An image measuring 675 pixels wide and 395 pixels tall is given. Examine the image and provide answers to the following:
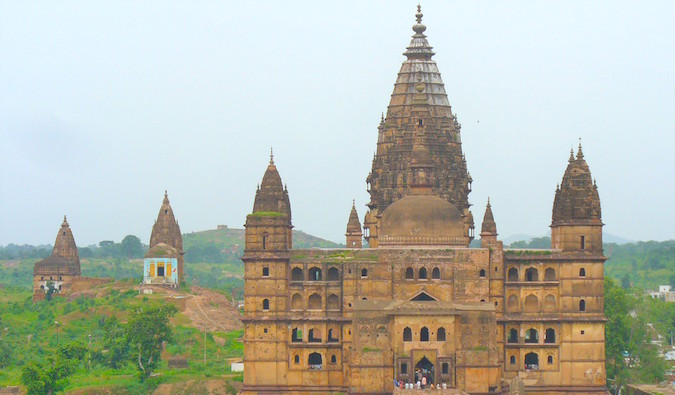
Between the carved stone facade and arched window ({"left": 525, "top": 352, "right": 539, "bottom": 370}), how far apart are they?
1879 inches

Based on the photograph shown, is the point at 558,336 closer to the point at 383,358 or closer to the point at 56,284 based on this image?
the point at 383,358

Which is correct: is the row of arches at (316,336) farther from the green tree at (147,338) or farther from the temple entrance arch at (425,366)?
the green tree at (147,338)

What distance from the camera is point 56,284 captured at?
114 m

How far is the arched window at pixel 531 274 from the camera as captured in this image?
241 ft

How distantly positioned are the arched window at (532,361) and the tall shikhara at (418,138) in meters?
10.4

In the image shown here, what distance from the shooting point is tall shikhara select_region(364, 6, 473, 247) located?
82.8m

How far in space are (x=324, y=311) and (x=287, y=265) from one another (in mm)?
2541

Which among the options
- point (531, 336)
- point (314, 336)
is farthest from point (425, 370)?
point (531, 336)

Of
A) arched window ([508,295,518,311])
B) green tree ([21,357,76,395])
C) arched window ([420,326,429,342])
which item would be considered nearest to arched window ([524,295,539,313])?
arched window ([508,295,518,311])

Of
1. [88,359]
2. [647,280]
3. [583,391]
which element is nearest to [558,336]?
[583,391]

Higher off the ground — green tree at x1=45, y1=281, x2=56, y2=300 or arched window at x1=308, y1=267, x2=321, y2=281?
green tree at x1=45, y1=281, x2=56, y2=300

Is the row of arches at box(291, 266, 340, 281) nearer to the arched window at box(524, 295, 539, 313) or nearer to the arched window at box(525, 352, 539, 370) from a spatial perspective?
the arched window at box(524, 295, 539, 313)

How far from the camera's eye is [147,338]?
81688 mm

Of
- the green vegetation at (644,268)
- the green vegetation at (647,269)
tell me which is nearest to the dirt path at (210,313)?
the green vegetation at (644,268)
